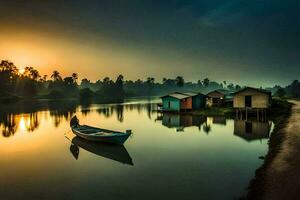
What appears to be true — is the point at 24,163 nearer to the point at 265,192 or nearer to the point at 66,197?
the point at 66,197

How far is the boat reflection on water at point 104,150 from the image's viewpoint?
22297 mm

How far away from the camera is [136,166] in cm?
1980

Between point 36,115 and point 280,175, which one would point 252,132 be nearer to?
point 280,175

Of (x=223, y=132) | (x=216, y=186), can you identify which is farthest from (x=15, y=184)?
(x=223, y=132)

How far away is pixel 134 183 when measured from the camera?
1609 cm

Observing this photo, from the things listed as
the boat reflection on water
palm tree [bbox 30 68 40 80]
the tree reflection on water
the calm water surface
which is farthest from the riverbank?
palm tree [bbox 30 68 40 80]

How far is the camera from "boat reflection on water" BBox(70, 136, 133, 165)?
22.3 metres

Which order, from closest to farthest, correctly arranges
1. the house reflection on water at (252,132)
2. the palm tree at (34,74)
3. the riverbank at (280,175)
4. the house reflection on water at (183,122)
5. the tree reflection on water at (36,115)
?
the riverbank at (280,175) < the house reflection on water at (252,132) < the house reflection on water at (183,122) < the tree reflection on water at (36,115) < the palm tree at (34,74)

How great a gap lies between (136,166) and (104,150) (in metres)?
6.40

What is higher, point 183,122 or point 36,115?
point 36,115

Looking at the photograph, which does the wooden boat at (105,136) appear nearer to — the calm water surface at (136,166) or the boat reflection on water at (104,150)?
the boat reflection on water at (104,150)

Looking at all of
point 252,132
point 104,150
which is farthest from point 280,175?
point 252,132

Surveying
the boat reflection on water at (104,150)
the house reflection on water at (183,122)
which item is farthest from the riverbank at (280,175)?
the house reflection on water at (183,122)

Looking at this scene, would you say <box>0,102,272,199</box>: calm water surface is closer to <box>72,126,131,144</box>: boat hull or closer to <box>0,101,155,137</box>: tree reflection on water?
<box>72,126,131,144</box>: boat hull
